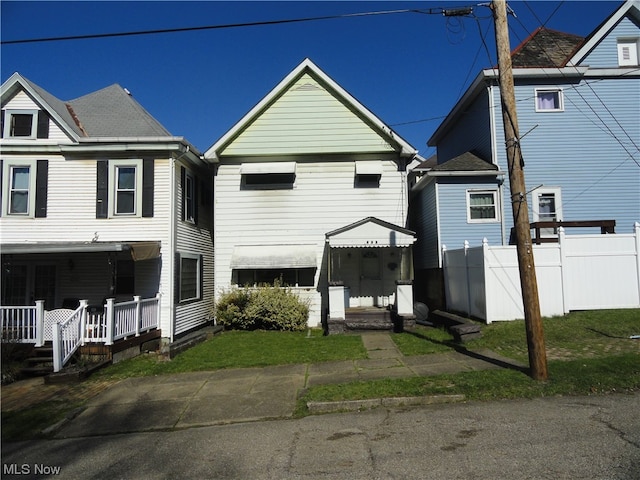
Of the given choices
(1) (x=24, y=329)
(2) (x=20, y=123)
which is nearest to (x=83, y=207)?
(2) (x=20, y=123)

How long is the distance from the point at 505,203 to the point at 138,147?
1200 centimetres

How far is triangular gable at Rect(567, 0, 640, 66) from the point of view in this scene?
16.3 m

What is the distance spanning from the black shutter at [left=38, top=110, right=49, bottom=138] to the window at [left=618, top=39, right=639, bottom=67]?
64.5 feet

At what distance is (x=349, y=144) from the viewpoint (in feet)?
52.0

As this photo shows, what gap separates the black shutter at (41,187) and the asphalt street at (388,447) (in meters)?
9.12

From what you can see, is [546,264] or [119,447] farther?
[546,264]

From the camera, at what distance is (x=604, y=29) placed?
16453 millimetres

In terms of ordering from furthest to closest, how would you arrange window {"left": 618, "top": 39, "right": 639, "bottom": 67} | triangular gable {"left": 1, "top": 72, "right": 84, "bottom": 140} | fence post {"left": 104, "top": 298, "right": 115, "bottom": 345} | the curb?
1. window {"left": 618, "top": 39, "right": 639, "bottom": 67}
2. triangular gable {"left": 1, "top": 72, "right": 84, "bottom": 140}
3. fence post {"left": 104, "top": 298, "right": 115, "bottom": 345}
4. the curb

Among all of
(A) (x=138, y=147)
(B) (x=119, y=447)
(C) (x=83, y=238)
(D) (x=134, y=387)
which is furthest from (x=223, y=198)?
(B) (x=119, y=447)

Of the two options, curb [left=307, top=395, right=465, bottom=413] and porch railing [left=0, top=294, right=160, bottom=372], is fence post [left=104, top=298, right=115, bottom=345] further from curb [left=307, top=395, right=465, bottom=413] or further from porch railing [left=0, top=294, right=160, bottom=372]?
curb [left=307, top=395, right=465, bottom=413]

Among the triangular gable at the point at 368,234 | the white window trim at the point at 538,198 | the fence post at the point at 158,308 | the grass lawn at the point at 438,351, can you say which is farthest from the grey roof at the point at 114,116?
the white window trim at the point at 538,198

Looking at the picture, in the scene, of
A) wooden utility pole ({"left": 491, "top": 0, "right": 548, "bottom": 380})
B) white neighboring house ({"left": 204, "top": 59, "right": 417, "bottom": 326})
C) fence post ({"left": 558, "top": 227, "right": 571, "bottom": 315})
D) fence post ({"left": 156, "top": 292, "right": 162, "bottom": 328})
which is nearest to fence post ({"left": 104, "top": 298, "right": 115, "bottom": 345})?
fence post ({"left": 156, "top": 292, "right": 162, "bottom": 328})

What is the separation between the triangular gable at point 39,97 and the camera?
13.3 metres

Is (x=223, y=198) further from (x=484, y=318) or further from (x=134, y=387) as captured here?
(x=484, y=318)
